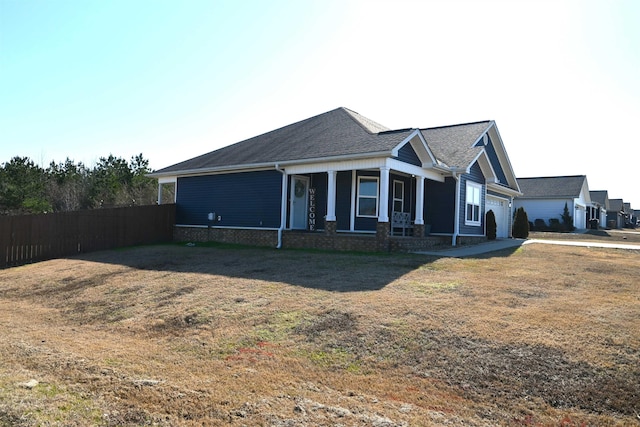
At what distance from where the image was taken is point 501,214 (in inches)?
986

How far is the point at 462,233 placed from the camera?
1894 centimetres

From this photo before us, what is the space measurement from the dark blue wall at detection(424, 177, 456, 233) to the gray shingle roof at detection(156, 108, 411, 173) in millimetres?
3281

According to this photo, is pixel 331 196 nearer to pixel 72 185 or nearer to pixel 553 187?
pixel 72 185

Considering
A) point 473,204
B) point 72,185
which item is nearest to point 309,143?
point 473,204

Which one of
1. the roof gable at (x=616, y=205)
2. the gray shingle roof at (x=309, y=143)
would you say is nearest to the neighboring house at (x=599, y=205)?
the roof gable at (x=616, y=205)

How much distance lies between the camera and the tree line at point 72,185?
3041cm

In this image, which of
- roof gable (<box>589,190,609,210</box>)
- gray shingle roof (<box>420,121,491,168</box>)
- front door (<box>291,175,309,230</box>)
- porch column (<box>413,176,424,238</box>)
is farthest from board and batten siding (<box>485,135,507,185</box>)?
roof gable (<box>589,190,609,210</box>)

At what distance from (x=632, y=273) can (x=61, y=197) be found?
127ft

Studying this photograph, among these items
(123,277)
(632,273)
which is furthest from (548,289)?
A: (123,277)

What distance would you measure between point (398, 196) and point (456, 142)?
447 centimetres

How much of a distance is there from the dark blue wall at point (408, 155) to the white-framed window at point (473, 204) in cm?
395

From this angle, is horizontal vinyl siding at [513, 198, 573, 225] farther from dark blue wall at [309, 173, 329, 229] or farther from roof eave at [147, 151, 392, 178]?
Answer: roof eave at [147, 151, 392, 178]

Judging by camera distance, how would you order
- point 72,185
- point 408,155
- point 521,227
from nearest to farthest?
point 408,155
point 521,227
point 72,185

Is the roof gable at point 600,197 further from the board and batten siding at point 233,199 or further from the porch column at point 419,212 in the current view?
the board and batten siding at point 233,199
